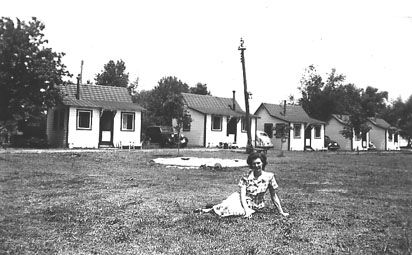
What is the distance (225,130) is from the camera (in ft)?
127

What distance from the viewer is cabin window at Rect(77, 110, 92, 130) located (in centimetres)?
2991

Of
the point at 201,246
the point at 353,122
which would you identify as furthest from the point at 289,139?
the point at 201,246

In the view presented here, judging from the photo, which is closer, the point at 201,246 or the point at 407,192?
the point at 201,246

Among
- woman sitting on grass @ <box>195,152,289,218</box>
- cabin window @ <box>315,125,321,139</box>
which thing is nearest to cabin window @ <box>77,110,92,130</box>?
woman sitting on grass @ <box>195,152,289,218</box>

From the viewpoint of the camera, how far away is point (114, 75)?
66.6 m

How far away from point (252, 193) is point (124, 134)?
24263mm

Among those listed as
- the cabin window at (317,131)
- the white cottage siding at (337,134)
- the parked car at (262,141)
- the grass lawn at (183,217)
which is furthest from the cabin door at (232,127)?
the grass lawn at (183,217)

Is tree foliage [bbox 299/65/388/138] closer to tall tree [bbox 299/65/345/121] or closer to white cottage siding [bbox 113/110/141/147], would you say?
tall tree [bbox 299/65/345/121]

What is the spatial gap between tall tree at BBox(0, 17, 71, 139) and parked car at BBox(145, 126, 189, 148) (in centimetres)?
942

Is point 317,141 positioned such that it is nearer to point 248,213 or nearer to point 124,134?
point 124,134

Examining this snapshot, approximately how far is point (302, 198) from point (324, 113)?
61.0m

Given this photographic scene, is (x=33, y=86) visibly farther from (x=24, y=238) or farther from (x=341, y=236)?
(x=341, y=236)

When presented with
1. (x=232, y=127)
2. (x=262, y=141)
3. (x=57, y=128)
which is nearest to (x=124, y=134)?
(x=57, y=128)

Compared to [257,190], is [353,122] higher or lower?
higher
